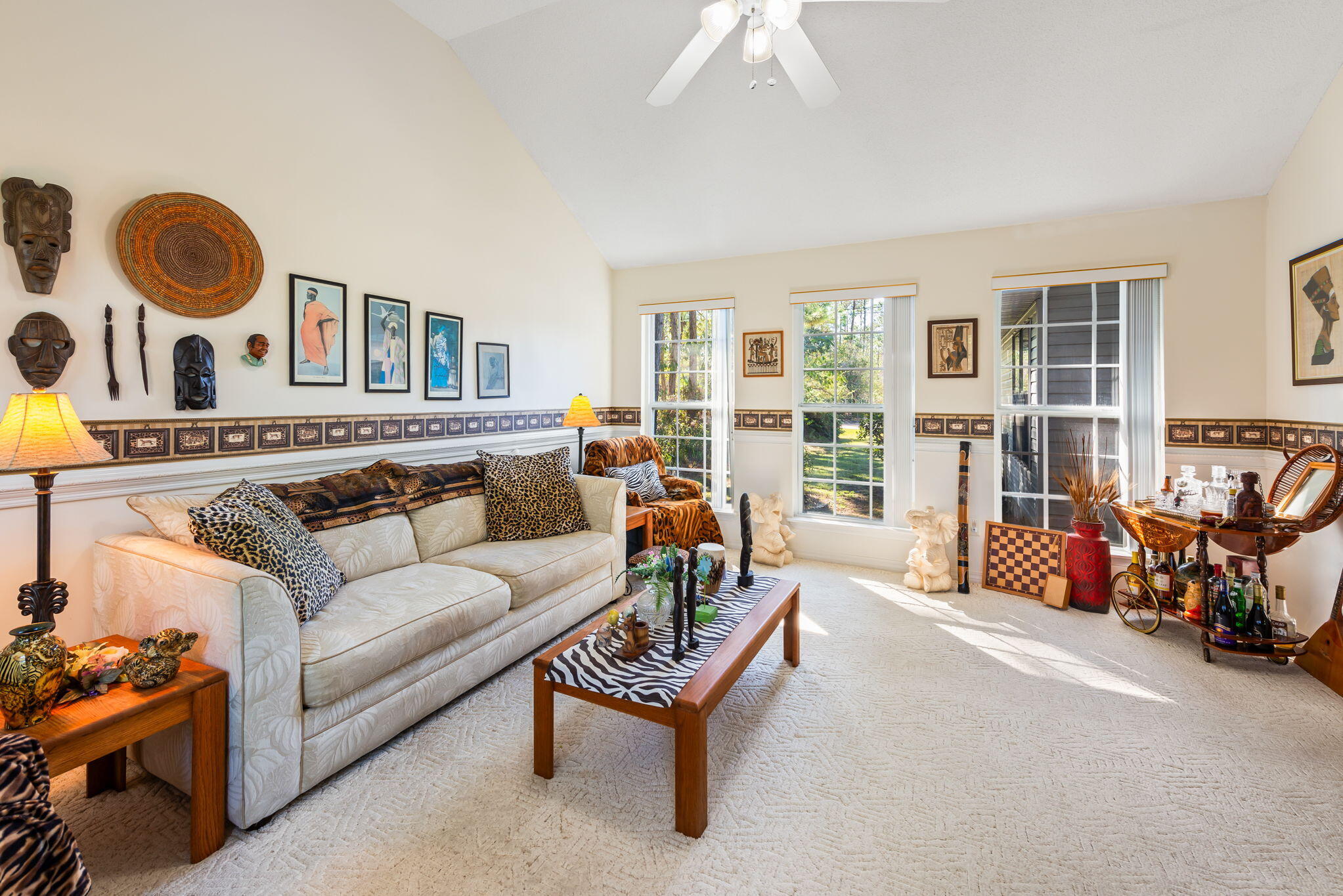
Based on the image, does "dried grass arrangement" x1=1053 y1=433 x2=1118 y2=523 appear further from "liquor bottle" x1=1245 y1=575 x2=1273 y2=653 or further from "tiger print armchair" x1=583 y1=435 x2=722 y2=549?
"tiger print armchair" x1=583 y1=435 x2=722 y2=549

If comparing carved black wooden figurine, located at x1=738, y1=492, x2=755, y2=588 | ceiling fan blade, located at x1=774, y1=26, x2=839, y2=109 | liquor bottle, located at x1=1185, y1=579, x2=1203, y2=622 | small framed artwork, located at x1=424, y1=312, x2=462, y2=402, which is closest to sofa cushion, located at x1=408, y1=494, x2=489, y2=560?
small framed artwork, located at x1=424, y1=312, x2=462, y2=402

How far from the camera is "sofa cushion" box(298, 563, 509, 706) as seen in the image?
1.99 meters

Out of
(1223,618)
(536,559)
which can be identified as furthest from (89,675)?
(1223,618)

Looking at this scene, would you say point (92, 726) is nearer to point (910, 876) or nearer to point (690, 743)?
point (690, 743)

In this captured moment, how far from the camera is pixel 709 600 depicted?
269 cm

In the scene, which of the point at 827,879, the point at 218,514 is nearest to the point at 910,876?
the point at 827,879

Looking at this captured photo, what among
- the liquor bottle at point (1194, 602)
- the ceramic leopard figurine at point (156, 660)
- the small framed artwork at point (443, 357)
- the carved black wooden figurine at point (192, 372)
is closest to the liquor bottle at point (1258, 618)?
the liquor bottle at point (1194, 602)

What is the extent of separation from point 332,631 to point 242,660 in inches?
12.3

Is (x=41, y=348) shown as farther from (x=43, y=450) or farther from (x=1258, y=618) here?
(x=1258, y=618)

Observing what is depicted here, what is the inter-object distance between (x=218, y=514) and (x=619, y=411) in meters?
3.93

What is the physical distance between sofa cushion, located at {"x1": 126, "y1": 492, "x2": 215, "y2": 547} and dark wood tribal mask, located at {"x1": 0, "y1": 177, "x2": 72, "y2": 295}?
0.85 meters

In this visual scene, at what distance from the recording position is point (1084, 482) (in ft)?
12.9

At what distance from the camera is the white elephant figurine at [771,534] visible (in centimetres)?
484

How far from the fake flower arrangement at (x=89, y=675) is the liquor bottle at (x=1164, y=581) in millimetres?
4749
